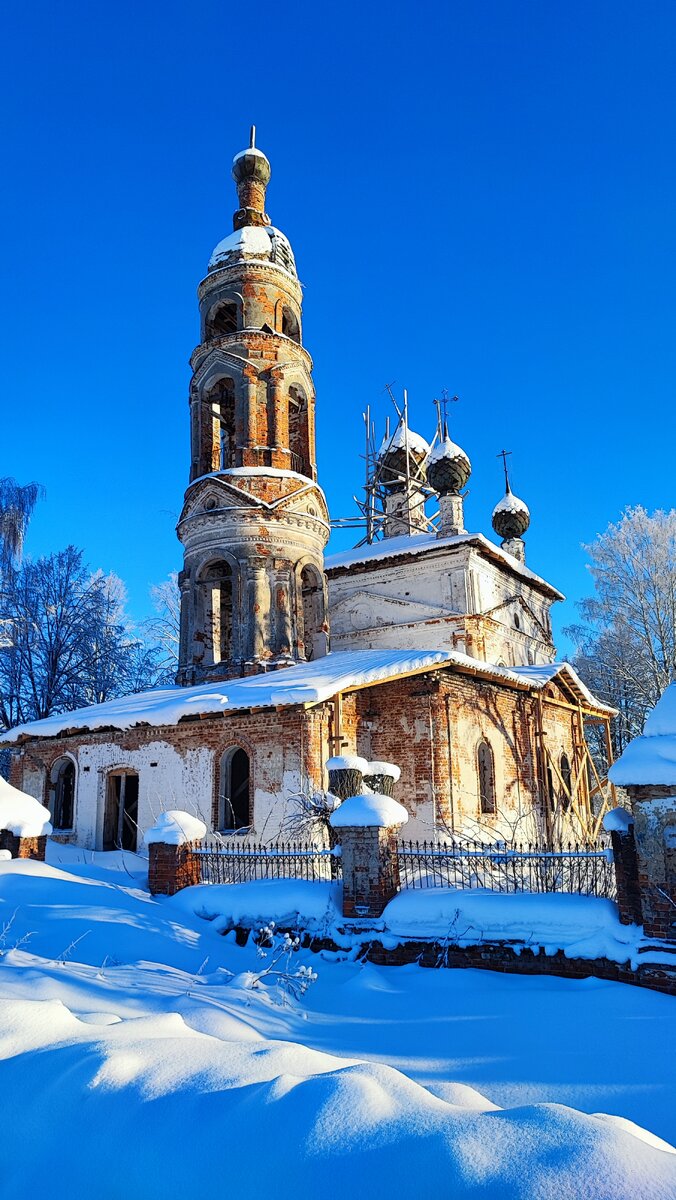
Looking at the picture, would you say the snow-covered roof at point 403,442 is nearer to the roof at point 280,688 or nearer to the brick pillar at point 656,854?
the roof at point 280,688

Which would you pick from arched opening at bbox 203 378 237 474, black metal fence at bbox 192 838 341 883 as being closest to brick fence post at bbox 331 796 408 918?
black metal fence at bbox 192 838 341 883

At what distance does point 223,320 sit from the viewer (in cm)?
2317

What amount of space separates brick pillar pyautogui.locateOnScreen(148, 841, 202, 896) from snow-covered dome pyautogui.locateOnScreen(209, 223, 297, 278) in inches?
656

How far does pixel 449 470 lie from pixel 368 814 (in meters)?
17.0

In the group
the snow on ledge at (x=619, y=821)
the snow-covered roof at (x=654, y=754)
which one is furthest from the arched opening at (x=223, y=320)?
the snow on ledge at (x=619, y=821)

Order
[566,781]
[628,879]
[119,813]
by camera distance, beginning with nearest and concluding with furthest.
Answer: [628,879]
[119,813]
[566,781]

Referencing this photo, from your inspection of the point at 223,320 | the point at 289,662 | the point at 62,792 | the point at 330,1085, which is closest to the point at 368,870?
the point at 330,1085

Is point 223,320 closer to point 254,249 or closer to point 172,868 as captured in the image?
point 254,249

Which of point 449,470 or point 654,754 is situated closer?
point 654,754

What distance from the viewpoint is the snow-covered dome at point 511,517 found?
29953 mm

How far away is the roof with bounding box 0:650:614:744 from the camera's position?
47.7ft

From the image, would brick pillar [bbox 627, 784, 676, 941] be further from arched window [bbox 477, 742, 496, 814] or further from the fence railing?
arched window [bbox 477, 742, 496, 814]

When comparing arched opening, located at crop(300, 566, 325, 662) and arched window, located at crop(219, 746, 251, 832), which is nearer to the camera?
arched window, located at crop(219, 746, 251, 832)

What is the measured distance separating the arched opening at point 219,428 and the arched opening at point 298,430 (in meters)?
1.60
